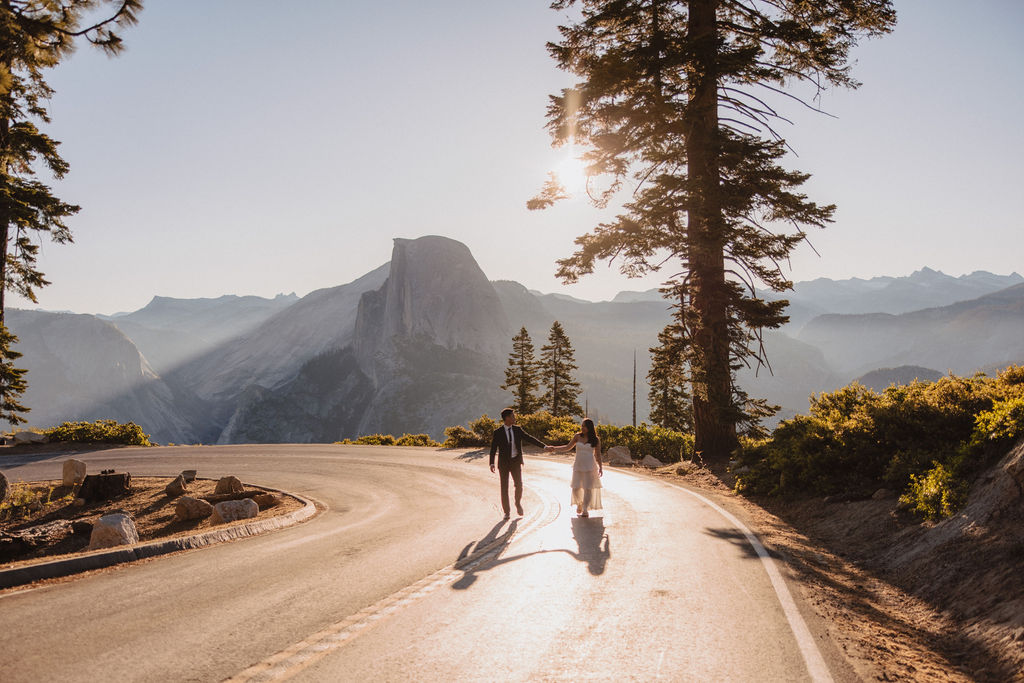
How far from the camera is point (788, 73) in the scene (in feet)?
57.5

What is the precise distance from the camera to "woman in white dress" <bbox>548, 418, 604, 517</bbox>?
10.3 metres

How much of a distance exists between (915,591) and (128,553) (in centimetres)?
905

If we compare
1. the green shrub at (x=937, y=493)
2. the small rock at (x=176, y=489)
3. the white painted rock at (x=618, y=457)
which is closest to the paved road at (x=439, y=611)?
the green shrub at (x=937, y=493)

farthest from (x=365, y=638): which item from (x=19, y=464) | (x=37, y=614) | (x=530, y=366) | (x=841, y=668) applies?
(x=530, y=366)

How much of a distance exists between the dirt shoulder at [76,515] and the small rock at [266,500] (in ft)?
0.07

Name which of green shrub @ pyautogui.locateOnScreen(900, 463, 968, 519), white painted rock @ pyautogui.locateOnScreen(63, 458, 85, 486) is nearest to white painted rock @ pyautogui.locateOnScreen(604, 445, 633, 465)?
green shrub @ pyautogui.locateOnScreen(900, 463, 968, 519)

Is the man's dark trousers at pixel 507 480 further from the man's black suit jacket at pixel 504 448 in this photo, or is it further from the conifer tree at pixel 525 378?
the conifer tree at pixel 525 378

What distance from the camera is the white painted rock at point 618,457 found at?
21.4 meters

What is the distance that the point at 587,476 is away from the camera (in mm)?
10336

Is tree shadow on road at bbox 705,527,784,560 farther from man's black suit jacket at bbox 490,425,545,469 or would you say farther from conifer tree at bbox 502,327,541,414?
conifer tree at bbox 502,327,541,414

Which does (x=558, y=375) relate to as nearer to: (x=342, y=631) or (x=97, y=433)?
(x=97, y=433)

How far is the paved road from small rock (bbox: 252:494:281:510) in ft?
12.3

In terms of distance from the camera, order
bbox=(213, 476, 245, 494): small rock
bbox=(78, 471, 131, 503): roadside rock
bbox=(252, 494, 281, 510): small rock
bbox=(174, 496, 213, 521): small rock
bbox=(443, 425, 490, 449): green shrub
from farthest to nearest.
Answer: bbox=(443, 425, 490, 449): green shrub
bbox=(78, 471, 131, 503): roadside rock
bbox=(213, 476, 245, 494): small rock
bbox=(252, 494, 281, 510): small rock
bbox=(174, 496, 213, 521): small rock

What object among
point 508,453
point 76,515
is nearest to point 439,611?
point 508,453
